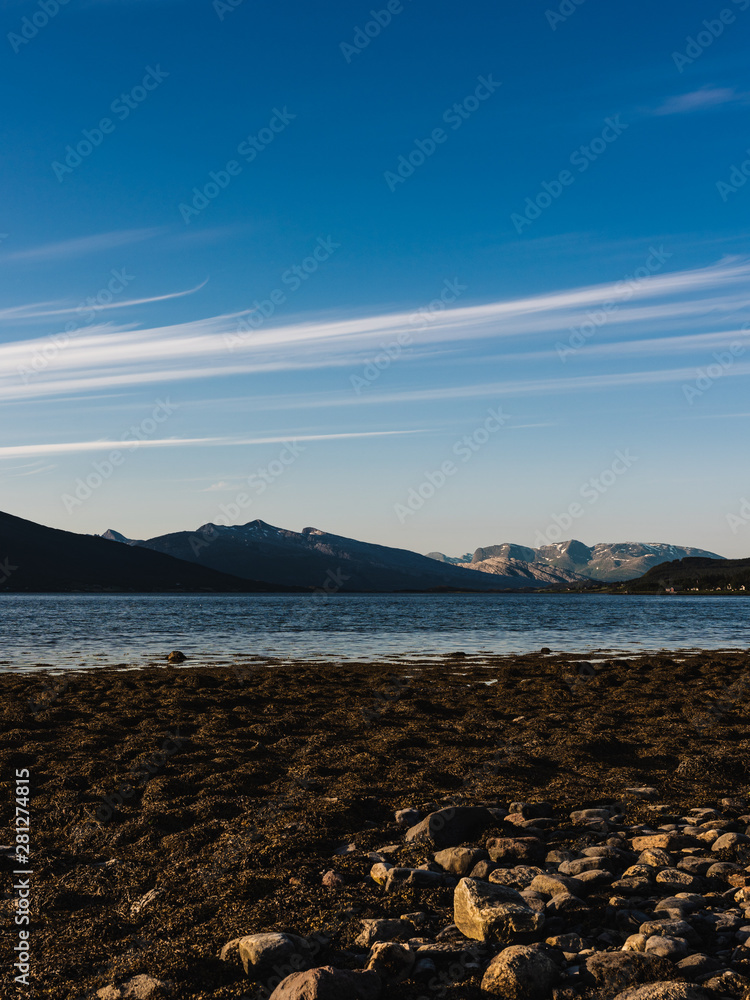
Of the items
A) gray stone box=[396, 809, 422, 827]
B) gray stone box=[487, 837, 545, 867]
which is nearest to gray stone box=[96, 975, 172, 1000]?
gray stone box=[487, 837, 545, 867]

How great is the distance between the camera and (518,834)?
10680 millimetres

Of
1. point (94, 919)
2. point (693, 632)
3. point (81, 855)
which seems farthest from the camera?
point (693, 632)

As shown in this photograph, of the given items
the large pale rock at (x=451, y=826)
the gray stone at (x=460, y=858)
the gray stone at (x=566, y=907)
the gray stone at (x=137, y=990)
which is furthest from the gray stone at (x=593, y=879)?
the gray stone at (x=137, y=990)

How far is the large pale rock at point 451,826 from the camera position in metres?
10.4

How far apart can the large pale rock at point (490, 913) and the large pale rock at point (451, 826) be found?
2.25 meters

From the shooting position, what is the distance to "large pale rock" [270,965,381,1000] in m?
6.34

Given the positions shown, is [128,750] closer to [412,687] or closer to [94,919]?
[94,919]

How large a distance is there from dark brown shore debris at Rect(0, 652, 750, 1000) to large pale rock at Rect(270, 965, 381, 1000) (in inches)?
1.2

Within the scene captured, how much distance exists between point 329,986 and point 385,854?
12.4 feet

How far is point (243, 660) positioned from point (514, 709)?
2268 centimetres

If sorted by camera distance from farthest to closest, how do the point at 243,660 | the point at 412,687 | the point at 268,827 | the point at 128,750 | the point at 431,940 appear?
the point at 243,660 → the point at 412,687 → the point at 128,750 → the point at 268,827 → the point at 431,940

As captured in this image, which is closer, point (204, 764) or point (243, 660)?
point (204, 764)

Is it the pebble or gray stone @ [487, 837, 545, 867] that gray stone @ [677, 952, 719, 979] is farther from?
gray stone @ [487, 837, 545, 867]

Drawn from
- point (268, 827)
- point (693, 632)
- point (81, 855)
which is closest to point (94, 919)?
point (81, 855)
